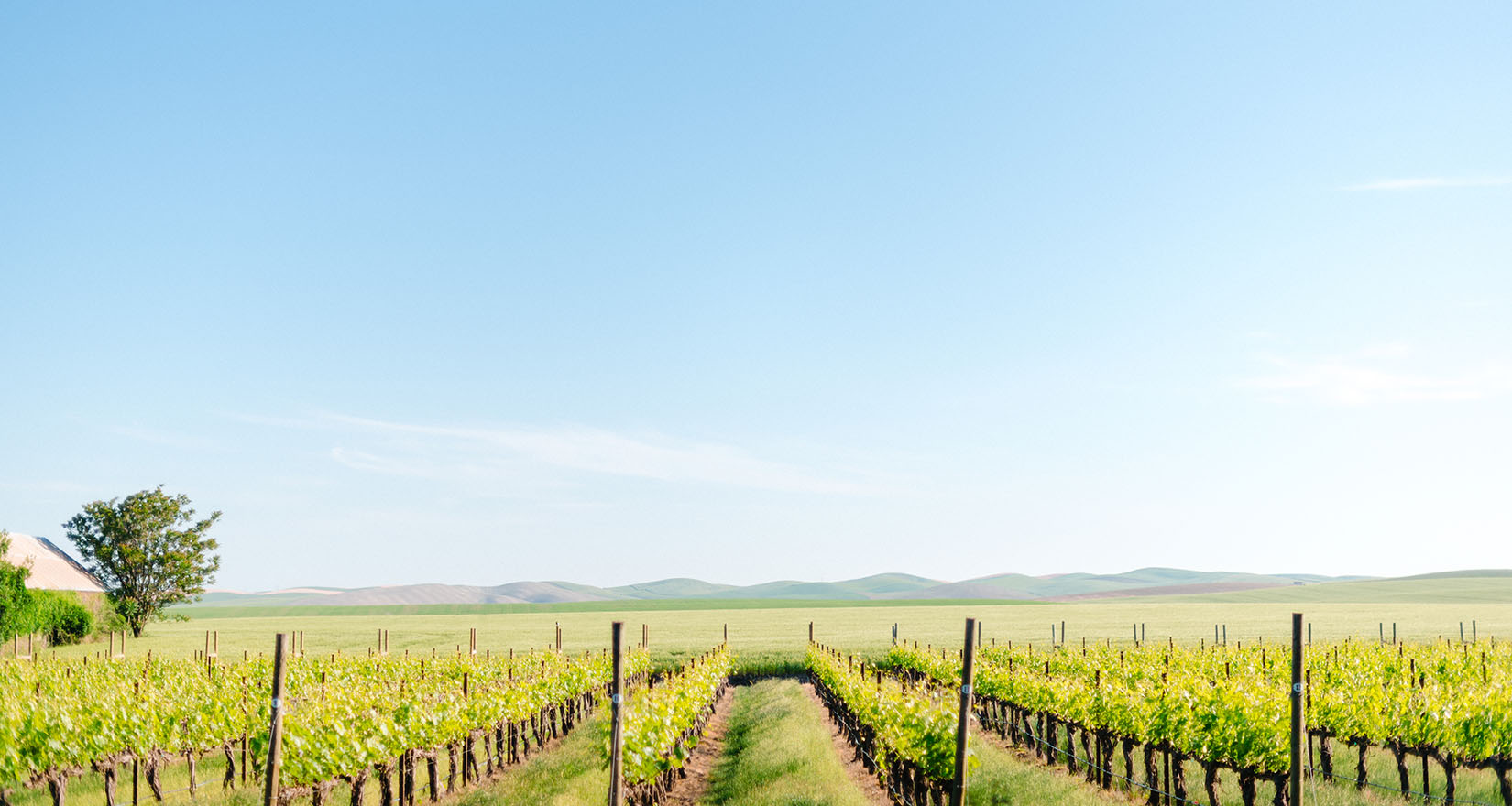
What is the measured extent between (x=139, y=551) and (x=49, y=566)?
16.3 feet

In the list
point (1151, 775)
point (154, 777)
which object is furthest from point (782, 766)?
point (154, 777)

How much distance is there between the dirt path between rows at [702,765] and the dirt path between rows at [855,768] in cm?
274

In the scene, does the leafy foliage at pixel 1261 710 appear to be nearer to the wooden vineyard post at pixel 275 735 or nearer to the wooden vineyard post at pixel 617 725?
the wooden vineyard post at pixel 617 725

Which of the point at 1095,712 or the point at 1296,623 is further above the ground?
the point at 1296,623

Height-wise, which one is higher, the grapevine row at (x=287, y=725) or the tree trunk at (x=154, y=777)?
the grapevine row at (x=287, y=725)

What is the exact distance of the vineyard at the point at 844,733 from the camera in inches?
615

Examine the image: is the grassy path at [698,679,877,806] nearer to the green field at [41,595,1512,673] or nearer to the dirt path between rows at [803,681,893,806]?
the dirt path between rows at [803,681,893,806]

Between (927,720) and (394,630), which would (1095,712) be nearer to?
(927,720)

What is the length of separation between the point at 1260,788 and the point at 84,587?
224 ft

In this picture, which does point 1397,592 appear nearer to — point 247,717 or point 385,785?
point 247,717

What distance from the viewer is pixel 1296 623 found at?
1022cm

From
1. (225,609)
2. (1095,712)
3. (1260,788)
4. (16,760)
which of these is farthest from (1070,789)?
(225,609)

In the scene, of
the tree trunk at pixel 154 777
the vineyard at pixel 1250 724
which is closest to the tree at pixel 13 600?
the tree trunk at pixel 154 777

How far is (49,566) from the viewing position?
63.7 m
